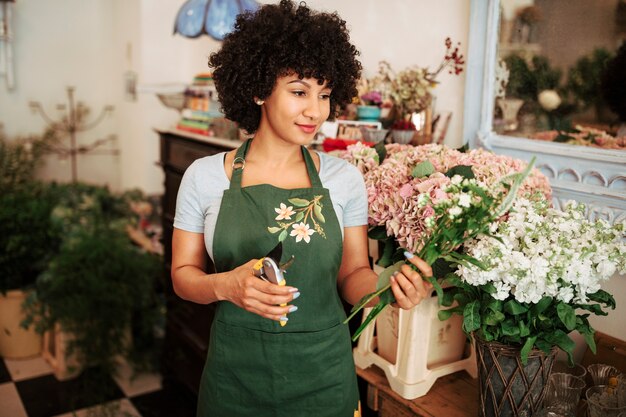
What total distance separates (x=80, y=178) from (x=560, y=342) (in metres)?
4.69

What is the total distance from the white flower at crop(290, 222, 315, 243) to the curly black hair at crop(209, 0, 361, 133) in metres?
0.35

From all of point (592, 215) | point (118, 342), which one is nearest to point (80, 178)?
point (118, 342)

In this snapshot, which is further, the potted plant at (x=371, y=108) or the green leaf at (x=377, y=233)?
the potted plant at (x=371, y=108)

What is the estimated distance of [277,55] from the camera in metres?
1.50

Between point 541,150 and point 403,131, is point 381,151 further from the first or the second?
point 541,150

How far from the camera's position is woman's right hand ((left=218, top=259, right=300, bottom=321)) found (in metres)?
1.22

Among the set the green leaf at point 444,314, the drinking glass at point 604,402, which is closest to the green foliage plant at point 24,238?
the green leaf at point 444,314

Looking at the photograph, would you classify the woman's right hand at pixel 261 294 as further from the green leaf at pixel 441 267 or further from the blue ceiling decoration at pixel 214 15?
the blue ceiling decoration at pixel 214 15

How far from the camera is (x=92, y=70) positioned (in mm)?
5094

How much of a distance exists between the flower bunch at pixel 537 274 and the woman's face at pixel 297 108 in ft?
1.62

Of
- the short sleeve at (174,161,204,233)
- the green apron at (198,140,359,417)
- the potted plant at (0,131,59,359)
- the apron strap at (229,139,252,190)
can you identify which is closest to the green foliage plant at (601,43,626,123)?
the green apron at (198,140,359,417)

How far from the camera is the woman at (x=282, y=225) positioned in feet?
4.89

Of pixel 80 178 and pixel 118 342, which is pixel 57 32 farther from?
pixel 118 342

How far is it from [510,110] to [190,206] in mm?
1059
